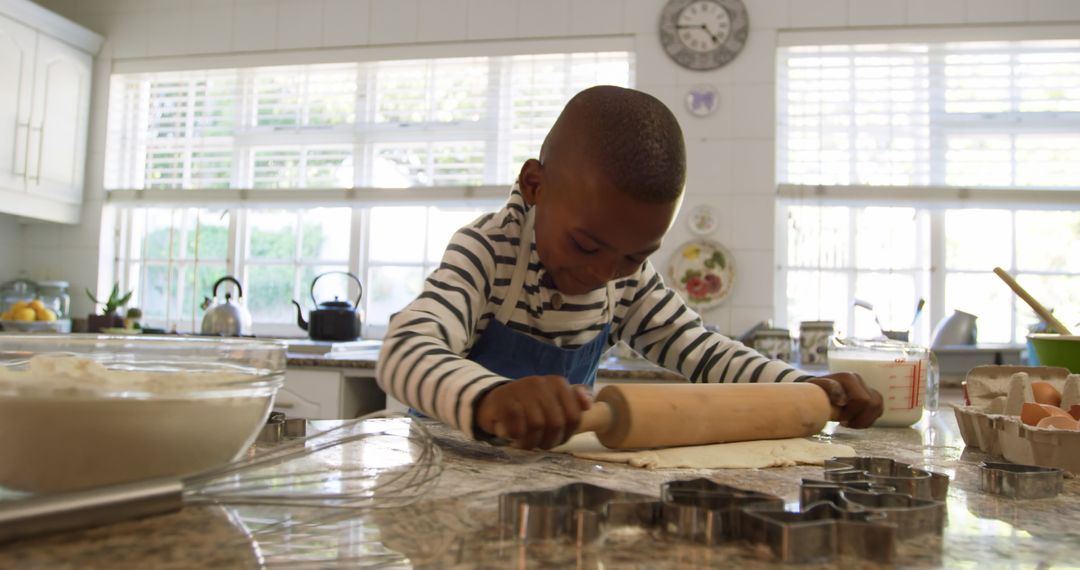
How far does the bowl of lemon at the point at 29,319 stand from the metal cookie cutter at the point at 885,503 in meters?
2.91

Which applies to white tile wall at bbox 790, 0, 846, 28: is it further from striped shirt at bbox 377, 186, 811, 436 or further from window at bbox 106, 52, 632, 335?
striped shirt at bbox 377, 186, 811, 436

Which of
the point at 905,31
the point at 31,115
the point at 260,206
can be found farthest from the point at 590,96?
the point at 31,115

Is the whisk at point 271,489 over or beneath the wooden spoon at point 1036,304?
beneath

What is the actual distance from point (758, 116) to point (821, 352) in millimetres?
842

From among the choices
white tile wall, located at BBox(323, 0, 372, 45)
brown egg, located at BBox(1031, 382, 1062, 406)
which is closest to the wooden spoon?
brown egg, located at BBox(1031, 382, 1062, 406)

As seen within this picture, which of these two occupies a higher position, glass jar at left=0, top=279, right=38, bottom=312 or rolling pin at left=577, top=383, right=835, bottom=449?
glass jar at left=0, top=279, right=38, bottom=312

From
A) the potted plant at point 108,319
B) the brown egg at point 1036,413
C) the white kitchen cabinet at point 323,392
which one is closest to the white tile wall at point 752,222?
the white kitchen cabinet at point 323,392

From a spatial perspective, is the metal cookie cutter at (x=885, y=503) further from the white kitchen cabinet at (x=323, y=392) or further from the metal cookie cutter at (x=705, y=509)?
the white kitchen cabinet at (x=323, y=392)

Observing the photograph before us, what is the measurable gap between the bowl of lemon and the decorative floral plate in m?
2.23

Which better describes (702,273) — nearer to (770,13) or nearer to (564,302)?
(770,13)

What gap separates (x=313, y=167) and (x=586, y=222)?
247 cm

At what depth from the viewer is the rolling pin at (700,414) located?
690 millimetres

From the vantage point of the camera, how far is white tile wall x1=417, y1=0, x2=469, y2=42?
2924 mm

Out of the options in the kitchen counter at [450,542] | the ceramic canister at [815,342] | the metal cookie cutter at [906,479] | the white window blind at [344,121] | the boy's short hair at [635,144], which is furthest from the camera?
the white window blind at [344,121]
